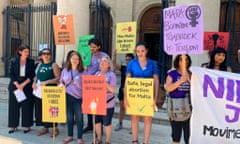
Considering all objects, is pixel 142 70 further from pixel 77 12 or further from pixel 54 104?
pixel 77 12

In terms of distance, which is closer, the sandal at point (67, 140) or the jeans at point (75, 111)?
the jeans at point (75, 111)

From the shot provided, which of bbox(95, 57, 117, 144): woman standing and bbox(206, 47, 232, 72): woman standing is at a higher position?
bbox(206, 47, 232, 72): woman standing

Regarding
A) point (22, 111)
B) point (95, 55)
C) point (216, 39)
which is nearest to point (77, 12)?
point (22, 111)

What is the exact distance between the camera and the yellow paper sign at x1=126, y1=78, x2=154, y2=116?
4.87 m

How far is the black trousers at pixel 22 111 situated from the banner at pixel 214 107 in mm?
3847

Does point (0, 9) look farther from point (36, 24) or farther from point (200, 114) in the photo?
point (200, 114)

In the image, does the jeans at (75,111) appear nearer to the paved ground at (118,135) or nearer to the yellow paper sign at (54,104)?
the yellow paper sign at (54,104)

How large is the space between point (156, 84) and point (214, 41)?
2.21 metres

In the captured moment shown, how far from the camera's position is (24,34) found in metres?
17.9

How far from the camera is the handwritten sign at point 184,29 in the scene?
435cm

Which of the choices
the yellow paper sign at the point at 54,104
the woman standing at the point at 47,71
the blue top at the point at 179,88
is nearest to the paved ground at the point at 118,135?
the woman standing at the point at 47,71

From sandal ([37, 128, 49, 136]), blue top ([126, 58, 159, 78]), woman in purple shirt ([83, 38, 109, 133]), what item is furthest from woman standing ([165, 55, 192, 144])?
sandal ([37, 128, 49, 136])

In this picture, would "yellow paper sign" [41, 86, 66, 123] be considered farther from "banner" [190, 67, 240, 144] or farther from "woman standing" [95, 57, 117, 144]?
"banner" [190, 67, 240, 144]

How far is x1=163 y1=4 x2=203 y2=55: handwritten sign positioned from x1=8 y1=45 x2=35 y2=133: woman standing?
325 cm
